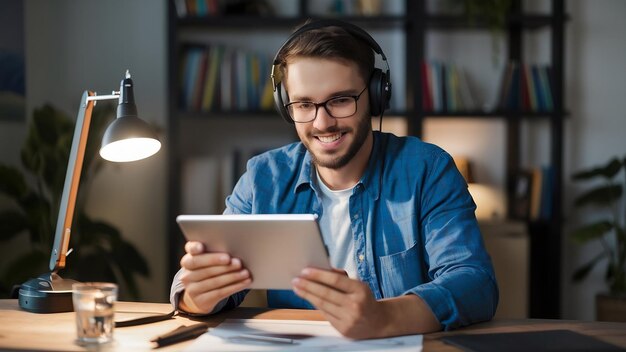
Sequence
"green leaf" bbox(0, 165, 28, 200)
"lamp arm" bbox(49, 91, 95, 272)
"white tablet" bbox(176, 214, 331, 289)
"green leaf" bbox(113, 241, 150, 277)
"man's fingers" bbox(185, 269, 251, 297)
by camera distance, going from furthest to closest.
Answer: "green leaf" bbox(113, 241, 150, 277) < "green leaf" bbox(0, 165, 28, 200) < "lamp arm" bbox(49, 91, 95, 272) < "man's fingers" bbox(185, 269, 251, 297) < "white tablet" bbox(176, 214, 331, 289)

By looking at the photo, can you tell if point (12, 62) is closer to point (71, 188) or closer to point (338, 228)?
point (71, 188)

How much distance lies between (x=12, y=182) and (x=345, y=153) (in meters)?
2.14

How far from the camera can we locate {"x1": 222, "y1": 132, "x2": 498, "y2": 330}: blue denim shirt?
5.46 ft

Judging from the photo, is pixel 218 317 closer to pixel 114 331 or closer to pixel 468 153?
pixel 114 331

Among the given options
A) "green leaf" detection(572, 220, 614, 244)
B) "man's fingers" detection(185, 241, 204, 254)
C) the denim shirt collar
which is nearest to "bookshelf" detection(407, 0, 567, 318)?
"green leaf" detection(572, 220, 614, 244)

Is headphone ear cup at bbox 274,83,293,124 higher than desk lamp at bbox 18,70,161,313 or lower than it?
higher

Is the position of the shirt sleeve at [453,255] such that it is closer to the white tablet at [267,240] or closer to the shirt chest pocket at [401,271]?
the shirt chest pocket at [401,271]

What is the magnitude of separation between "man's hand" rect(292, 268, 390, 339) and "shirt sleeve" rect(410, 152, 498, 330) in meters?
0.16

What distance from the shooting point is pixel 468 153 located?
4.16 metres

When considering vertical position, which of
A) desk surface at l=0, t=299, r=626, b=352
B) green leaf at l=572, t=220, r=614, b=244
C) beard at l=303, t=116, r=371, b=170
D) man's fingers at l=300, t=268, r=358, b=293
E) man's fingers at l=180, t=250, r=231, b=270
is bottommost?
green leaf at l=572, t=220, r=614, b=244

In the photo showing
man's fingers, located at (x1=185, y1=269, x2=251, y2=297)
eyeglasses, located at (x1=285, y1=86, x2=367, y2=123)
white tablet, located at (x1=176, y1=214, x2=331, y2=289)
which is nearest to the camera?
white tablet, located at (x1=176, y1=214, x2=331, y2=289)

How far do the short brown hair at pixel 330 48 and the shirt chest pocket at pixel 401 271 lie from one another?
1.33ft

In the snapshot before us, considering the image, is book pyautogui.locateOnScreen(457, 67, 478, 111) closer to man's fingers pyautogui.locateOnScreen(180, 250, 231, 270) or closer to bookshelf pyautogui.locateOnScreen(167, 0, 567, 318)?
bookshelf pyautogui.locateOnScreen(167, 0, 567, 318)

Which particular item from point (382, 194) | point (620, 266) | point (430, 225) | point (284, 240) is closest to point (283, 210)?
point (382, 194)
